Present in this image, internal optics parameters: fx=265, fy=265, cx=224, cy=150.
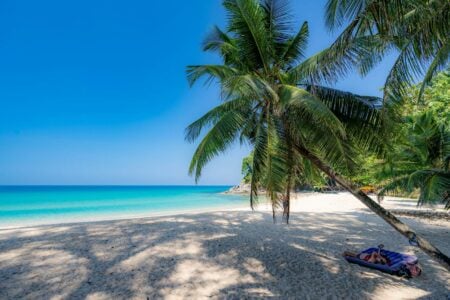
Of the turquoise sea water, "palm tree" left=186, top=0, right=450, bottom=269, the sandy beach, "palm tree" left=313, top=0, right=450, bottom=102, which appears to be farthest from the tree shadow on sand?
the turquoise sea water

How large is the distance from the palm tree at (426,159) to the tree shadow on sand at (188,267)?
6.96 ft

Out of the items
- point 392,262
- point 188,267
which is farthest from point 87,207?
point 392,262

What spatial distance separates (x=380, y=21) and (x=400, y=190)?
10.2m

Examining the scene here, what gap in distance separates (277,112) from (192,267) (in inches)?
128

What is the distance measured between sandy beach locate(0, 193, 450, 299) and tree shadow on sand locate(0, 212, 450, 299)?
0.02m

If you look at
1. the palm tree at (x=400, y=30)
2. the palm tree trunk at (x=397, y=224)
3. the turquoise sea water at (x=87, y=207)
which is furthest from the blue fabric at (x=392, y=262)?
the turquoise sea water at (x=87, y=207)

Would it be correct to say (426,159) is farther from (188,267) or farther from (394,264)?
(188,267)

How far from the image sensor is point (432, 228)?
32.9 ft

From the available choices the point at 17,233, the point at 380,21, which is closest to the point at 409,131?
the point at 380,21

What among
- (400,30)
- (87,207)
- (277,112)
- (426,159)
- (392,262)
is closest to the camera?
(400,30)

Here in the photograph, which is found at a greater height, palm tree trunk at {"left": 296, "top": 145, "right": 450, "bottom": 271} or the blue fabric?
→ palm tree trunk at {"left": 296, "top": 145, "right": 450, "bottom": 271}

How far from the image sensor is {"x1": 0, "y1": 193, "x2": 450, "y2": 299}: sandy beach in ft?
13.4

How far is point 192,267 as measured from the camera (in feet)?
16.3

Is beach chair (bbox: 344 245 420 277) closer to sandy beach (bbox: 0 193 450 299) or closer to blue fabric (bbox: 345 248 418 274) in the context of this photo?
blue fabric (bbox: 345 248 418 274)
